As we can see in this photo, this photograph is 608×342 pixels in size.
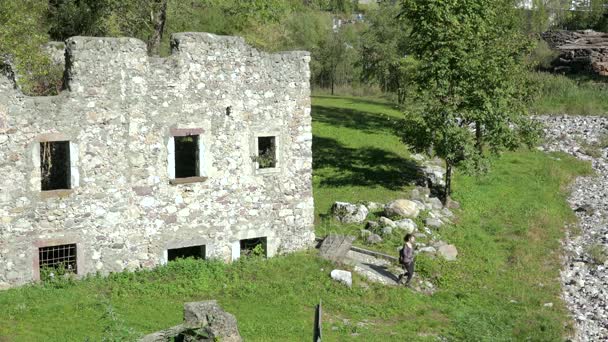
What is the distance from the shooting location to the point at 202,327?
14281 mm

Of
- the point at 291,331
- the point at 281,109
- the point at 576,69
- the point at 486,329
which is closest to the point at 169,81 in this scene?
the point at 281,109

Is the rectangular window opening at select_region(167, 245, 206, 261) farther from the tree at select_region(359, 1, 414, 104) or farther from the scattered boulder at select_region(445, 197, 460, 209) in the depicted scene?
the tree at select_region(359, 1, 414, 104)

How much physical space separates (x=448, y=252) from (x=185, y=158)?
1022 centimetres

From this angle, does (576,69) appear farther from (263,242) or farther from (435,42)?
(263,242)

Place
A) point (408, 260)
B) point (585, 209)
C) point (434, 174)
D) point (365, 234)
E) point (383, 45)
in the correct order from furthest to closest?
point (383, 45), point (434, 174), point (585, 209), point (365, 234), point (408, 260)

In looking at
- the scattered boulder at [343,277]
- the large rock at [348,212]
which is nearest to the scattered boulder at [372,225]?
the large rock at [348,212]

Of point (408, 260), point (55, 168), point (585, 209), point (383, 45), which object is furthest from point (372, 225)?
point (383, 45)

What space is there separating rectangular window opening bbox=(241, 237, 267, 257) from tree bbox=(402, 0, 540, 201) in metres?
9.74

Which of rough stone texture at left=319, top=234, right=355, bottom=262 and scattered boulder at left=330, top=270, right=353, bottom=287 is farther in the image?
rough stone texture at left=319, top=234, right=355, bottom=262

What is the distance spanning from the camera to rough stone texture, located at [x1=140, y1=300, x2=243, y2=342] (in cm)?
1415

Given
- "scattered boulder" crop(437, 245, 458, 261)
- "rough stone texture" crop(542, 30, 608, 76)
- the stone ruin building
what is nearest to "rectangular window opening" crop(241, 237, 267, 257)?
the stone ruin building

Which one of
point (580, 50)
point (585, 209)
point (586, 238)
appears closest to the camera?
point (586, 238)

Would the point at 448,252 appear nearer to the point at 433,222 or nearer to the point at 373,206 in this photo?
the point at 433,222

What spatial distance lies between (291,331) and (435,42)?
16.4 meters
